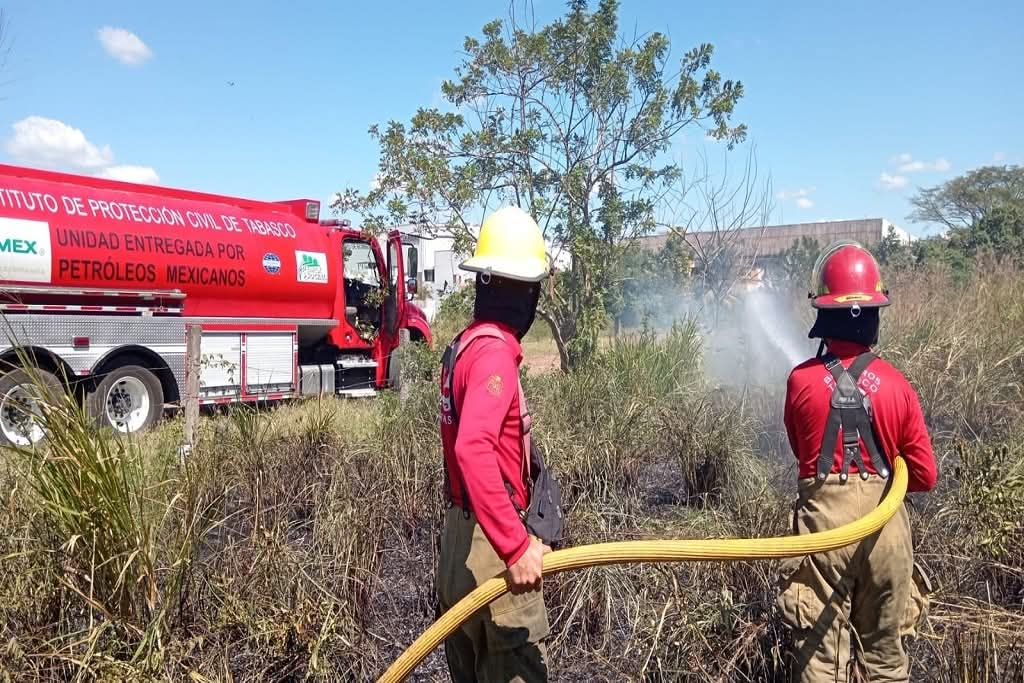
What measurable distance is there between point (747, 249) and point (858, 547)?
792 centimetres

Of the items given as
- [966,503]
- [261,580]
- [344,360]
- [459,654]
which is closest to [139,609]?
[261,580]

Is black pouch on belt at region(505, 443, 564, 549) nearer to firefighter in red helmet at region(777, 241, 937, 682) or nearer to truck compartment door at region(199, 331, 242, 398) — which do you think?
firefighter in red helmet at region(777, 241, 937, 682)

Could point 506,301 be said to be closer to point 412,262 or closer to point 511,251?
point 511,251

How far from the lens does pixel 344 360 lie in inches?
487

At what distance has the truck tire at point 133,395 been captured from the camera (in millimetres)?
9016

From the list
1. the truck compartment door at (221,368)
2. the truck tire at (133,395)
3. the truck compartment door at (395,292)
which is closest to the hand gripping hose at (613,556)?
the truck tire at (133,395)

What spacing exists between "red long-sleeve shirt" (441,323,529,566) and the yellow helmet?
187 millimetres

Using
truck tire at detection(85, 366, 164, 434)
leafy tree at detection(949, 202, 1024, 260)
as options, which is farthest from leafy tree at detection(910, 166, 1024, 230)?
truck tire at detection(85, 366, 164, 434)

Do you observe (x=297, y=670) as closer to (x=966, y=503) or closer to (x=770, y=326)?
(x=966, y=503)

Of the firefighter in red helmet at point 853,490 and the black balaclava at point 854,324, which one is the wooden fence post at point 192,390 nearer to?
the firefighter in red helmet at point 853,490

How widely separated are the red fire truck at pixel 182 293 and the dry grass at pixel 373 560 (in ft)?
11.9

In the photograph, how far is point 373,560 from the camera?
138 inches

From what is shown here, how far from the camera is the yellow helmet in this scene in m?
2.51

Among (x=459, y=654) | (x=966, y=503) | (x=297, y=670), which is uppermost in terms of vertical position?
(x=966, y=503)
